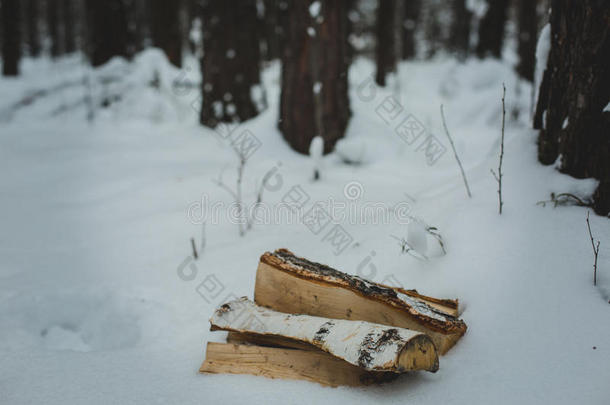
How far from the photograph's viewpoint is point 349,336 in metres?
1.29

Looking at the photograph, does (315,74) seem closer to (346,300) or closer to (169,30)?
(346,300)

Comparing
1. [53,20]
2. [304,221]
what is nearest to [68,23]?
[53,20]

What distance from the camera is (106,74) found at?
5844 millimetres

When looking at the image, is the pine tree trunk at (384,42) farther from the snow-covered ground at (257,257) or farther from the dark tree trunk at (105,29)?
the dark tree trunk at (105,29)

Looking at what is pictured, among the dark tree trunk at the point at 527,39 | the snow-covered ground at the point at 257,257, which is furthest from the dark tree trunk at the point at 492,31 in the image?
the snow-covered ground at the point at 257,257

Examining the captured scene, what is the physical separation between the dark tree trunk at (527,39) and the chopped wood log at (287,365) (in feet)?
22.7

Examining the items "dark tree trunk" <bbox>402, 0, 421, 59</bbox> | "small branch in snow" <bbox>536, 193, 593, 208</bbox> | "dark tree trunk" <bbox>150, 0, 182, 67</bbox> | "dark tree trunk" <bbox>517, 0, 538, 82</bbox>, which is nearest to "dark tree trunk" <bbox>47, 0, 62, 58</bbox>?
"dark tree trunk" <bbox>150, 0, 182, 67</bbox>

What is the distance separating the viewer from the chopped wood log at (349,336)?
3.89 ft

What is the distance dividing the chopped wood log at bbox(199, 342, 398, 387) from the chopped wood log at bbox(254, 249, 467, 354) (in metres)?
0.18

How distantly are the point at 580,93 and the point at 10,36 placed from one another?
12.4 m

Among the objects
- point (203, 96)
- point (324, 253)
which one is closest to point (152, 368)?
point (324, 253)

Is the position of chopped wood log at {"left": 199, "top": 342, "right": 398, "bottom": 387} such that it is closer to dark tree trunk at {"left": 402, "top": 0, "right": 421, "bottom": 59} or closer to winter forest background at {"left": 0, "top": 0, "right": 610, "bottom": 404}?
winter forest background at {"left": 0, "top": 0, "right": 610, "bottom": 404}

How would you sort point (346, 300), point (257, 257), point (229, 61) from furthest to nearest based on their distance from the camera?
point (229, 61) < point (257, 257) < point (346, 300)

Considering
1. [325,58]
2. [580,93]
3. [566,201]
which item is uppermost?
[580,93]
